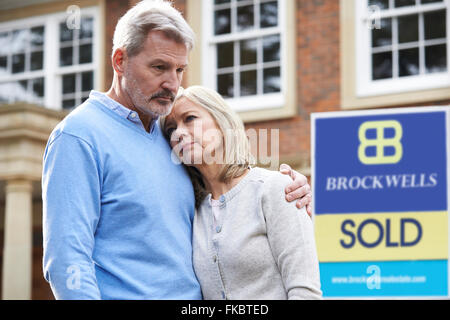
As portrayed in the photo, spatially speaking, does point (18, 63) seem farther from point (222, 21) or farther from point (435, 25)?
point (435, 25)

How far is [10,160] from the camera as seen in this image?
371 inches

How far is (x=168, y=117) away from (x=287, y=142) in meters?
6.54

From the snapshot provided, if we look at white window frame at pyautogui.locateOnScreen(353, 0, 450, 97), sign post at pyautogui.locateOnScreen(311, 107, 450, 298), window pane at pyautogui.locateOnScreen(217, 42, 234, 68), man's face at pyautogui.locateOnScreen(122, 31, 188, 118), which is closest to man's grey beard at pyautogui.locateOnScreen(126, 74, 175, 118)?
man's face at pyautogui.locateOnScreen(122, 31, 188, 118)

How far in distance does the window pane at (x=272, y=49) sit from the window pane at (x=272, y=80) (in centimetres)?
14

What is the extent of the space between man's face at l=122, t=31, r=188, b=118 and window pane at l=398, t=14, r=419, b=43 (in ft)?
21.9

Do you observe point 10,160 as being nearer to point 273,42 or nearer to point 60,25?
point 60,25

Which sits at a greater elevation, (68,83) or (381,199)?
(68,83)

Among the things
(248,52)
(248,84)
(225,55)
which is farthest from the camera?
(225,55)

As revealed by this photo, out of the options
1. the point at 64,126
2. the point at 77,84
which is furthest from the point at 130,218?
the point at 77,84

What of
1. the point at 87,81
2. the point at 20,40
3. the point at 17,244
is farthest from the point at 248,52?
the point at 20,40

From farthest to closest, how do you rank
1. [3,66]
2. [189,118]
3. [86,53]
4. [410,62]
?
[3,66], [86,53], [410,62], [189,118]

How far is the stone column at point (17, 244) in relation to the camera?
9.13 m

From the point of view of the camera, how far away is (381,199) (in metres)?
6.11

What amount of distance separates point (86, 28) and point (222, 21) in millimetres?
2059
